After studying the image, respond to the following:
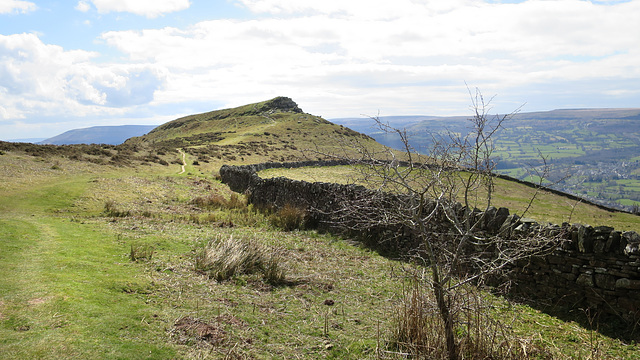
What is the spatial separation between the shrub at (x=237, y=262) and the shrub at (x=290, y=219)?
4.97 metres

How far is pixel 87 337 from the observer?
449 centimetres

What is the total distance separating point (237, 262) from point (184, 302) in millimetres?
1935

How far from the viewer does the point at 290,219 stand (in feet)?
46.4

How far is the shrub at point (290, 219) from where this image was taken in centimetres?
1404

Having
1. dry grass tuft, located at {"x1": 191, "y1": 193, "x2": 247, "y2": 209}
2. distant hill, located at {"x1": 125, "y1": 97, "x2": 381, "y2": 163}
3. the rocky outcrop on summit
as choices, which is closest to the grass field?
distant hill, located at {"x1": 125, "y1": 97, "x2": 381, "y2": 163}

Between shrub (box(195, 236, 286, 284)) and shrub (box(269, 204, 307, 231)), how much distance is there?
4.97 metres

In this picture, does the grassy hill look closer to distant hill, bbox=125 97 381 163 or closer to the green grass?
distant hill, bbox=125 97 381 163

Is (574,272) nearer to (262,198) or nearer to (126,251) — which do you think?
(126,251)

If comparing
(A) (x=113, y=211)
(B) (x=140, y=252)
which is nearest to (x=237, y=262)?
(B) (x=140, y=252)

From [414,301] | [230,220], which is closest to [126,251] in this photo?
[230,220]

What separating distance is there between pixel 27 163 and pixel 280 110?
107101mm

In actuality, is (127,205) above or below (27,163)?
below

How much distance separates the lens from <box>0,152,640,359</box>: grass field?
4.68 metres

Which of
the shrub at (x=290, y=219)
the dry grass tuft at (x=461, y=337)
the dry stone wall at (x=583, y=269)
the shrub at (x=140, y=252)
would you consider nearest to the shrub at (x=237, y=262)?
the shrub at (x=140, y=252)
